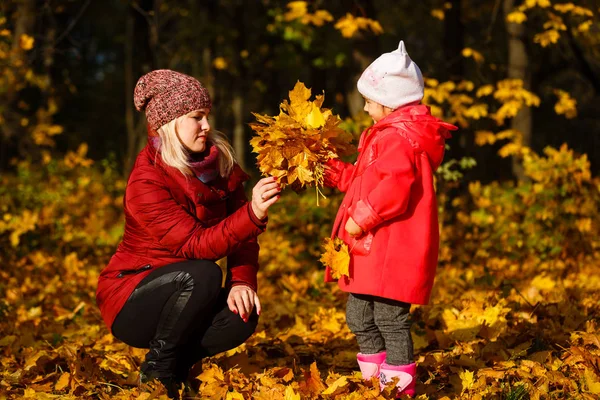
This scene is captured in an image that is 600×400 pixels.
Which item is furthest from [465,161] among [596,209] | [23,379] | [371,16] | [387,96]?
[23,379]

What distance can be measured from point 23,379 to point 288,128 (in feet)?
6.58

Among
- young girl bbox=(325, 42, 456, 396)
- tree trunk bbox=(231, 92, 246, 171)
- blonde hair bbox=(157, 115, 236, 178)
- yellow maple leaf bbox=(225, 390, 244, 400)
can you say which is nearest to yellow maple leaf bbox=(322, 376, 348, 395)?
young girl bbox=(325, 42, 456, 396)

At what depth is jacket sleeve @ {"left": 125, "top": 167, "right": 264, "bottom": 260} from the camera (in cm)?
352

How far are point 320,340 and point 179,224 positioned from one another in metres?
1.72

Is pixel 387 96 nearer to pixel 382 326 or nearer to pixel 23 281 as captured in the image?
pixel 382 326

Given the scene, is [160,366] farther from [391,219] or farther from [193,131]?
[391,219]

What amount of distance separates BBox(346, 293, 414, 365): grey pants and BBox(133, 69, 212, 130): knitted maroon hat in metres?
1.14

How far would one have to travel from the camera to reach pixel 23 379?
13.7 ft

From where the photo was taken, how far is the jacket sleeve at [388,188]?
10.7 ft

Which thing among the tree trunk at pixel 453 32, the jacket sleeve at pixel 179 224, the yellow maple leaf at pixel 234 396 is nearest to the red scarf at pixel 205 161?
the jacket sleeve at pixel 179 224

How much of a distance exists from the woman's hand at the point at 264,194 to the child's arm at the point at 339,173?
1.06ft

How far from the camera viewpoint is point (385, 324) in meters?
3.52

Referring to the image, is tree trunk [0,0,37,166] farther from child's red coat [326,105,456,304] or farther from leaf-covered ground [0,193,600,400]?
child's red coat [326,105,456,304]

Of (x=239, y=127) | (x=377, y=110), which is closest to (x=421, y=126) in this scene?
(x=377, y=110)
